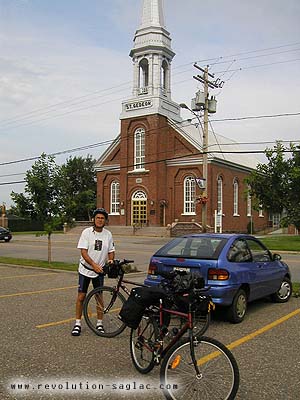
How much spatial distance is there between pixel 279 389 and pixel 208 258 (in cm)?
301

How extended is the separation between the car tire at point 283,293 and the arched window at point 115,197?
41.7m

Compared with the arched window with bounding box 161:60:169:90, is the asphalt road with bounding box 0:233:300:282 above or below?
below

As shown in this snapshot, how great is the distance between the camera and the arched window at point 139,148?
160 ft

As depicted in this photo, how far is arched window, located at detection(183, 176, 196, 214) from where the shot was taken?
4681 cm

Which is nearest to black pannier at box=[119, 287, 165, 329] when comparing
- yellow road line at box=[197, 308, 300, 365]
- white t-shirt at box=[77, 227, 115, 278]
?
yellow road line at box=[197, 308, 300, 365]

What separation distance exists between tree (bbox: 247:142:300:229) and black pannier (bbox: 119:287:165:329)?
31261mm

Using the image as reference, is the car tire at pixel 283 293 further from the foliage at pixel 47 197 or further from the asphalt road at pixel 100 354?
the foliage at pixel 47 197

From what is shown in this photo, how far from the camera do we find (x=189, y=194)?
155 feet

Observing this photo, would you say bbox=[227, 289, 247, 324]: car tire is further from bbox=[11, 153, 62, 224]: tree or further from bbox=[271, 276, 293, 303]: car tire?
bbox=[11, 153, 62, 224]: tree

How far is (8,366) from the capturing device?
5.23 metres

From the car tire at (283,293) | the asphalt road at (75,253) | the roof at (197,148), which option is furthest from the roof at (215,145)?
the car tire at (283,293)

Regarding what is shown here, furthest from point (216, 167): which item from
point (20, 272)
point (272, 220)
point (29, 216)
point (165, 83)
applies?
point (20, 272)

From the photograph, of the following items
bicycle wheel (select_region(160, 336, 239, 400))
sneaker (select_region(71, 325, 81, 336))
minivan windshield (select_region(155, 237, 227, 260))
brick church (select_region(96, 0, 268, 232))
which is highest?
brick church (select_region(96, 0, 268, 232))

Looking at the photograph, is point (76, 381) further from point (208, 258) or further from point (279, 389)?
point (208, 258)
